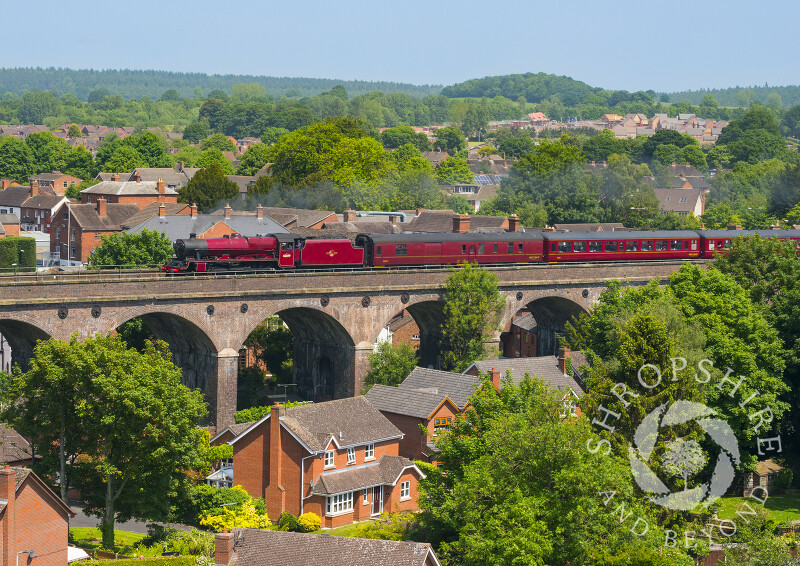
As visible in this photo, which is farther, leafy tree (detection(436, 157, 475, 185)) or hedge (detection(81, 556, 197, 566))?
leafy tree (detection(436, 157, 475, 185))

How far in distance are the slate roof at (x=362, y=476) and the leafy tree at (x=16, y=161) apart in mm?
139905

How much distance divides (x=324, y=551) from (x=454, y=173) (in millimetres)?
160521

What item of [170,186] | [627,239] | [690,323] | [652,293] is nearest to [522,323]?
[627,239]

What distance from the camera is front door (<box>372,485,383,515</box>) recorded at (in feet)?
180

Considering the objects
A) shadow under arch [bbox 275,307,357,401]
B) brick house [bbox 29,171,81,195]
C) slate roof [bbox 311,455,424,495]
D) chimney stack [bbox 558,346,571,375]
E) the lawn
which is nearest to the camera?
the lawn

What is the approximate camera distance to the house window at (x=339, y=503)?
175ft

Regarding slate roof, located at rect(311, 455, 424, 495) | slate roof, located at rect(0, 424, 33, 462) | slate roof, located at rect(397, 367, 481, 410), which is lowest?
slate roof, located at rect(311, 455, 424, 495)

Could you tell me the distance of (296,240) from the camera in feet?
228

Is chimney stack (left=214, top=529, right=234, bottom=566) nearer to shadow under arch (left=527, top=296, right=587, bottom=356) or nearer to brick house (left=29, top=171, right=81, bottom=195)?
shadow under arch (left=527, top=296, right=587, bottom=356)

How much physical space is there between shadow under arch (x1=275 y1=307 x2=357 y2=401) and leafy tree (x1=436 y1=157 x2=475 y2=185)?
387ft

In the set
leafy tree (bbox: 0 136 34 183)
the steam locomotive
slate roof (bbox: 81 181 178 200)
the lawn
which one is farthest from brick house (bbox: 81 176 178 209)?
the lawn

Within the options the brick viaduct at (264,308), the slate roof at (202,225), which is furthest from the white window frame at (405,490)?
the slate roof at (202,225)

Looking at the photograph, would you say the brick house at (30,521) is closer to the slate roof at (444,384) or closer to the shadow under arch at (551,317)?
the slate roof at (444,384)

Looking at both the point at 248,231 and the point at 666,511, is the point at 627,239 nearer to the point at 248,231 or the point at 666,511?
the point at 248,231
